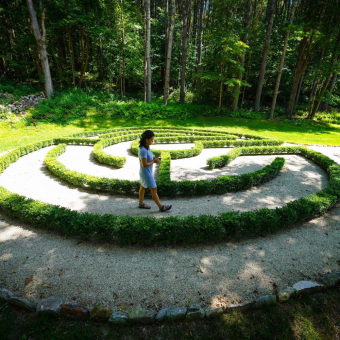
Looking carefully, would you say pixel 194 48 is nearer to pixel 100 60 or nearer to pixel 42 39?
pixel 100 60

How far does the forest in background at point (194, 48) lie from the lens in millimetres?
19438

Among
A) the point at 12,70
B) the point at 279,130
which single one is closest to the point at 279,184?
the point at 279,130

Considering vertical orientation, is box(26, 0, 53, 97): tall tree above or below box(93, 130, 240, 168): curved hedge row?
above

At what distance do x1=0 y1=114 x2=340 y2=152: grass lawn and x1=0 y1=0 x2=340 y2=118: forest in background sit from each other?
2894 millimetres

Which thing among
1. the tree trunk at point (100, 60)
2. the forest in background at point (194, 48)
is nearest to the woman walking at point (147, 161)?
the forest in background at point (194, 48)

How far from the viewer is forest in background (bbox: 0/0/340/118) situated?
19438mm

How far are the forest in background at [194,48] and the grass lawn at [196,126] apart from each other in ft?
9.50

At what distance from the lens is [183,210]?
6156 mm

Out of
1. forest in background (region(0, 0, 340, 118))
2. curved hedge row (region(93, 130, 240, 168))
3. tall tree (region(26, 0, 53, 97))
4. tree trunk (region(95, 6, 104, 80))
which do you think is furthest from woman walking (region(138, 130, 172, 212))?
tree trunk (region(95, 6, 104, 80))

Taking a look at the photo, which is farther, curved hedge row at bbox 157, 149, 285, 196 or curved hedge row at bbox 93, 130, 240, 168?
curved hedge row at bbox 93, 130, 240, 168

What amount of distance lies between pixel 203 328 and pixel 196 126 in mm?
18134

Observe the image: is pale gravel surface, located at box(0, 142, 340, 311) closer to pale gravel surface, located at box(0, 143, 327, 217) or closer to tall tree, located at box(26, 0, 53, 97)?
pale gravel surface, located at box(0, 143, 327, 217)

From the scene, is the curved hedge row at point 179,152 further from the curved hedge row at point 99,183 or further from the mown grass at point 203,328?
the mown grass at point 203,328

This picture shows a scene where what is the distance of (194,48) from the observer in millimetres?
31938
